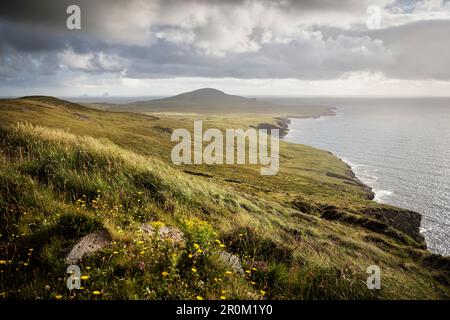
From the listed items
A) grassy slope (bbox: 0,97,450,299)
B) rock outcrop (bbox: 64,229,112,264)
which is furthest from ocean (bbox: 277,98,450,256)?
rock outcrop (bbox: 64,229,112,264)

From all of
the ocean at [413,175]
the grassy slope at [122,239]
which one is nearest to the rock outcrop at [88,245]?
the grassy slope at [122,239]

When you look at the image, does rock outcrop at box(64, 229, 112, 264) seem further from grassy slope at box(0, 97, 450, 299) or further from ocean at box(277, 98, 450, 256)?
ocean at box(277, 98, 450, 256)

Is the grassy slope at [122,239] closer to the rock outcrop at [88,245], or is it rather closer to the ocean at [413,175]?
the rock outcrop at [88,245]

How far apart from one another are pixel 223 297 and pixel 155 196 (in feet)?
17.7

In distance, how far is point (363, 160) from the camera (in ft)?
507

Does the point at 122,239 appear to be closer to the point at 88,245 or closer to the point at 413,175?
the point at 88,245

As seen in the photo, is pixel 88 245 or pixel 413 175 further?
pixel 413 175

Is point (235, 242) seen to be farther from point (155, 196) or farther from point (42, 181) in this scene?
point (42, 181)

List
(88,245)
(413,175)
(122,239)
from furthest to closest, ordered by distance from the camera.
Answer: (413,175) → (122,239) → (88,245)

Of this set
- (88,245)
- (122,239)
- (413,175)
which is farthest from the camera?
(413,175)

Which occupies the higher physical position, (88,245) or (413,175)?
(88,245)

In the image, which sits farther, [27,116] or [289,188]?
[27,116]

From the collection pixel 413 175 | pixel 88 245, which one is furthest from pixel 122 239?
pixel 413 175
